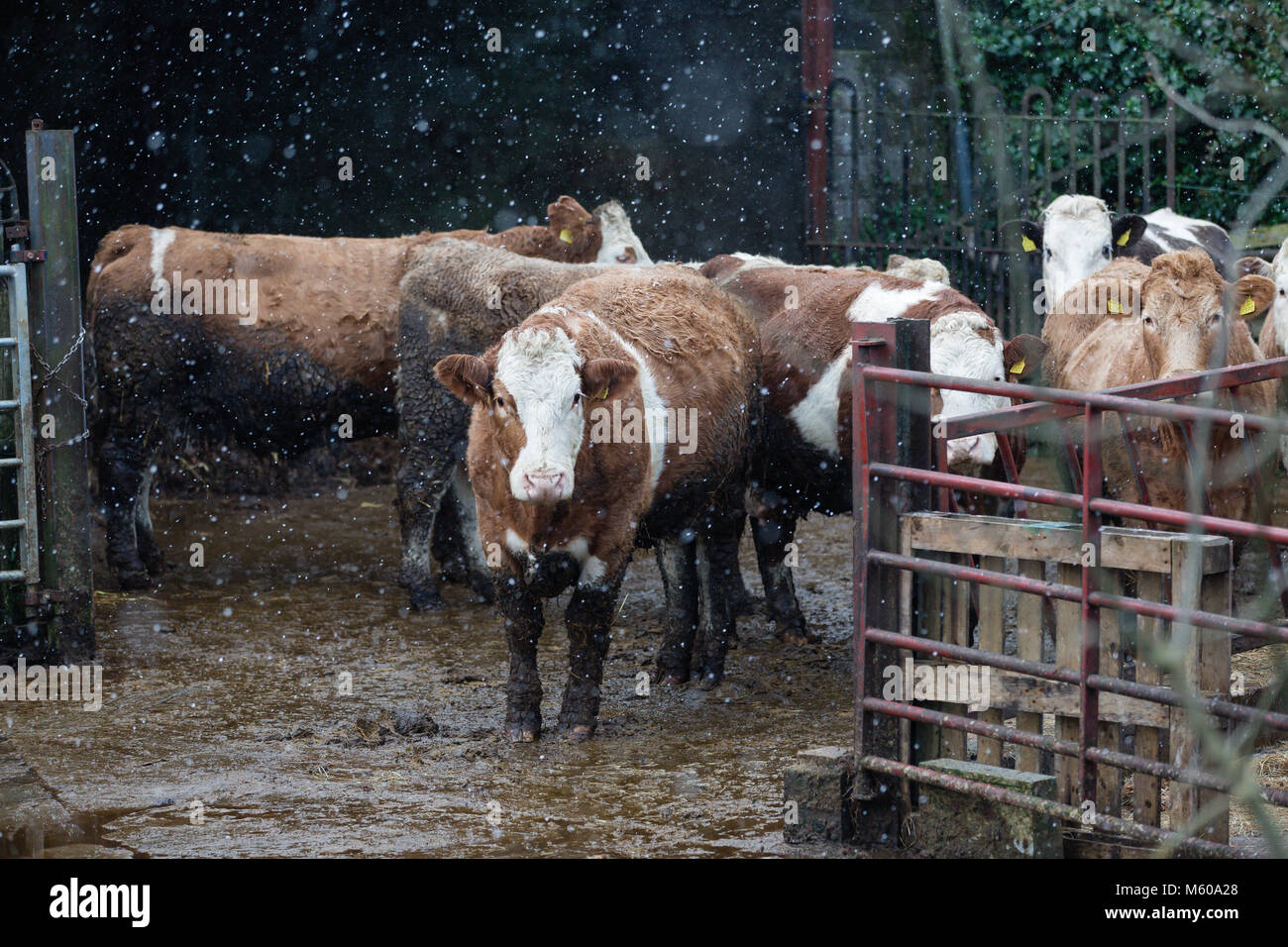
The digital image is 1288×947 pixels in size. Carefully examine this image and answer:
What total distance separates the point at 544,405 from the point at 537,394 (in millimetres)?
52

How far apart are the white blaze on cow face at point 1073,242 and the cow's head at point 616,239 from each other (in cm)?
312

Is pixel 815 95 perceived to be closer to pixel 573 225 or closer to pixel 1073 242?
pixel 573 225

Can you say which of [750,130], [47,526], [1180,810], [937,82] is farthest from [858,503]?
[937,82]

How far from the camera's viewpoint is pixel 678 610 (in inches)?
266

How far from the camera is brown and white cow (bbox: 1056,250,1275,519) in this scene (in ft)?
19.7

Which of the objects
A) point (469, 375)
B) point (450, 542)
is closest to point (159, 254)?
point (450, 542)

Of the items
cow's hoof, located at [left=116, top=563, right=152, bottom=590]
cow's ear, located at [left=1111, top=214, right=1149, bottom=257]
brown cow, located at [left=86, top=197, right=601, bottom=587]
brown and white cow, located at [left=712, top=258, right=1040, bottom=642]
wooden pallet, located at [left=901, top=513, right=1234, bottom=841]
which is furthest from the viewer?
cow's ear, located at [left=1111, top=214, right=1149, bottom=257]

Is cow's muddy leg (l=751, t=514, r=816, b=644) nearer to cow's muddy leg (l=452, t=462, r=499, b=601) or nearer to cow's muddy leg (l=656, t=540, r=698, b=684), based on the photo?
cow's muddy leg (l=656, t=540, r=698, b=684)

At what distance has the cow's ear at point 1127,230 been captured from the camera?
9.23 m

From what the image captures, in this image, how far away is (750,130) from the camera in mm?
13227

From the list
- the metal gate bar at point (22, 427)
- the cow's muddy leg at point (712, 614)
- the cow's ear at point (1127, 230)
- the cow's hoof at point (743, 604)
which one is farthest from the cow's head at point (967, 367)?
the metal gate bar at point (22, 427)

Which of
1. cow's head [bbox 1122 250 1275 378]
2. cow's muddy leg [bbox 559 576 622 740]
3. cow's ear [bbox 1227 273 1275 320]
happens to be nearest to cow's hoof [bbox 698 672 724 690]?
cow's muddy leg [bbox 559 576 622 740]

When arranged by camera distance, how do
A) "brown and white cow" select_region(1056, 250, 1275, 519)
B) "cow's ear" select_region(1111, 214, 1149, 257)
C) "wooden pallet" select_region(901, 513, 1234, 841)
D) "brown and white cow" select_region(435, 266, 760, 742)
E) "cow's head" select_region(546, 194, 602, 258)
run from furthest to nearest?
"cow's head" select_region(546, 194, 602, 258), "cow's ear" select_region(1111, 214, 1149, 257), "brown and white cow" select_region(1056, 250, 1275, 519), "brown and white cow" select_region(435, 266, 760, 742), "wooden pallet" select_region(901, 513, 1234, 841)

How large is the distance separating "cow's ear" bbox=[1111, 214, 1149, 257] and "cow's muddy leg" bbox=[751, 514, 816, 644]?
3258 mm
